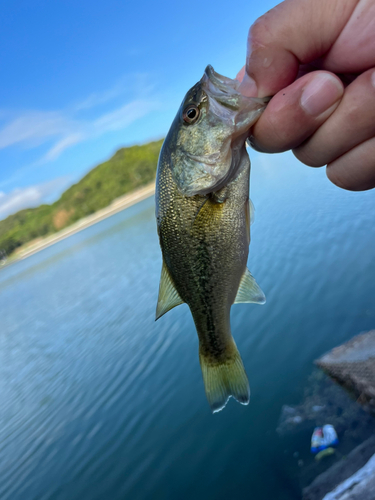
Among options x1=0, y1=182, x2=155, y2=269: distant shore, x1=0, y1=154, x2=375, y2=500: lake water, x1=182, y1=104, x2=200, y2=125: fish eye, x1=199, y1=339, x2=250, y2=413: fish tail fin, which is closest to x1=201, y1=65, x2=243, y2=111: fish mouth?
x1=182, y1=104, x2=200, y2=125: fish eye

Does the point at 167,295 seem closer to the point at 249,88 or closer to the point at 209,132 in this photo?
the point at 209,132

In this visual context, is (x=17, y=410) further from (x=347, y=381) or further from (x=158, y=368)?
(x=347, y=381)

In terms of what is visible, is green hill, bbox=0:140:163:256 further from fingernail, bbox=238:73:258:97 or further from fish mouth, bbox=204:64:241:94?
fingernail, bbox=238:73:258:97

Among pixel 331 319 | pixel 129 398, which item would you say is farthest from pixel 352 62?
pixel 129 398

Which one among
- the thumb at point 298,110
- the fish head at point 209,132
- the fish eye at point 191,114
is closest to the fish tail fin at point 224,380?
the fish head at point 209,132

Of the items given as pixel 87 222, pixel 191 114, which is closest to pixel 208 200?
pixel 191 114

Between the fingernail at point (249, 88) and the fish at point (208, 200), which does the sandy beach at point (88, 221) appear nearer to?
the fish at point (208, 200)
